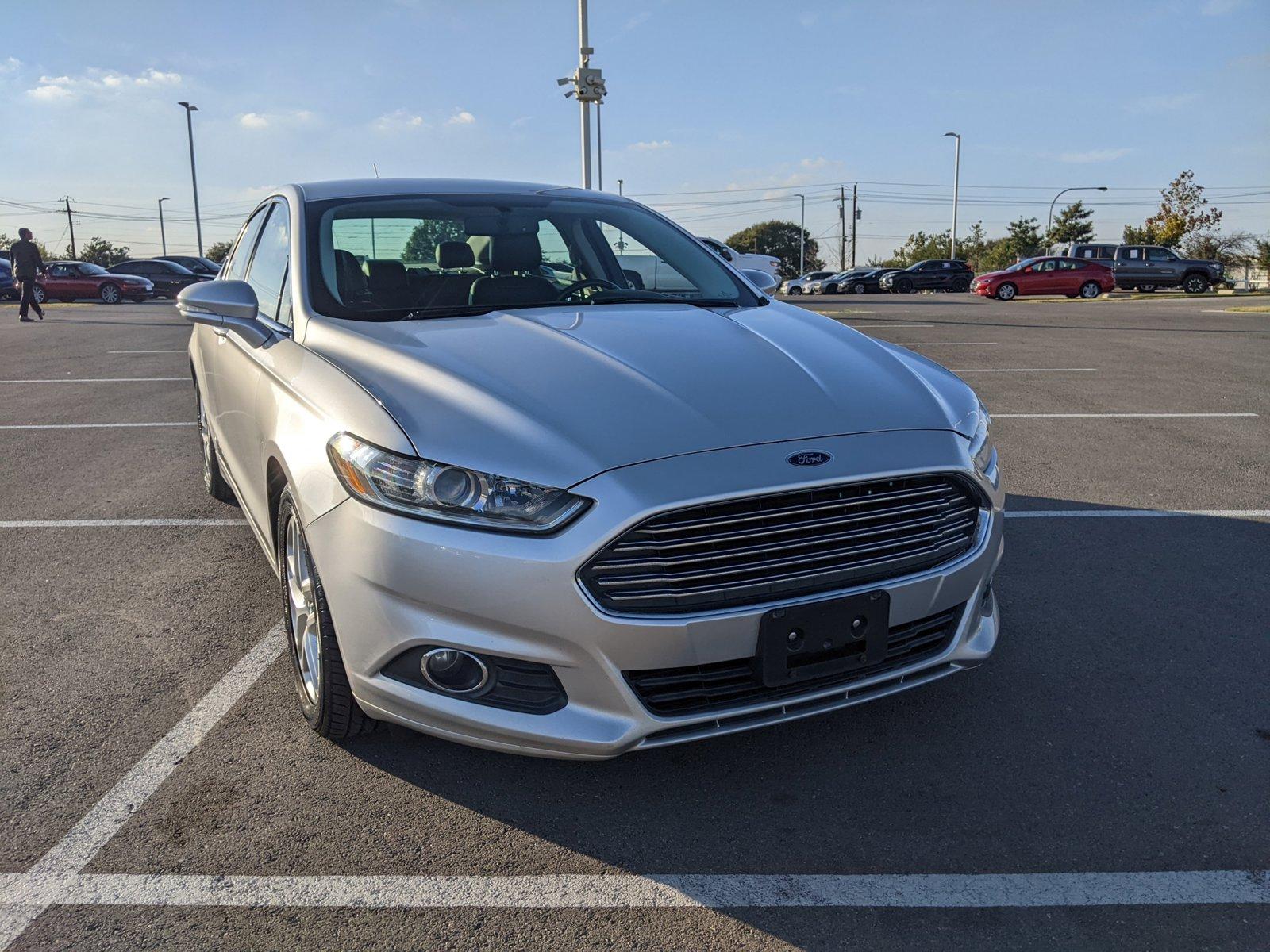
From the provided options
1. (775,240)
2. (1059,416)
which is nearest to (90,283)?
(1059,416)

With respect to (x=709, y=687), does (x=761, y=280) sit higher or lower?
higher

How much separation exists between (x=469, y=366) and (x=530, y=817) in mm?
1217

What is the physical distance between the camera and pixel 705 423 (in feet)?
8.37

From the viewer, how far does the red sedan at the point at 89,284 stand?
30.8 m

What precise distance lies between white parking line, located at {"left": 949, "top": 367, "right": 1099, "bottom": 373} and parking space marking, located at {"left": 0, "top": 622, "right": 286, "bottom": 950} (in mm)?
9372

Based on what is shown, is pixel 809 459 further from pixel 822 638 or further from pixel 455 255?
pixel 455 255

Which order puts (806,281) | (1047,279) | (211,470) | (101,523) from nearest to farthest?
(101,523), (211,470), (1047,279), (806,281)

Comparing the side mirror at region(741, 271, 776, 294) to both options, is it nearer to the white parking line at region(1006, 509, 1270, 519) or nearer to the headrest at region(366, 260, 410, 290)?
the headrest at region(366, 260, 410, 290)

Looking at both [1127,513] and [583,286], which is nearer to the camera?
[583,286]

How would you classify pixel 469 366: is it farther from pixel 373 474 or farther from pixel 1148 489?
pixel 1148 489

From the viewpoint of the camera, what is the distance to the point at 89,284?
3150 centimetres

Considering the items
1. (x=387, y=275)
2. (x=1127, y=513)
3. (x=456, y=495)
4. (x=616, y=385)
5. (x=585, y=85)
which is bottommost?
(x=1127, y=513)

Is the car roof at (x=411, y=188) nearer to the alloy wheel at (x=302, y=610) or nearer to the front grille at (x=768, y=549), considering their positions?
the alloy wheel at (x=302, y=610)

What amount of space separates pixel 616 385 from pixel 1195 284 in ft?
129
